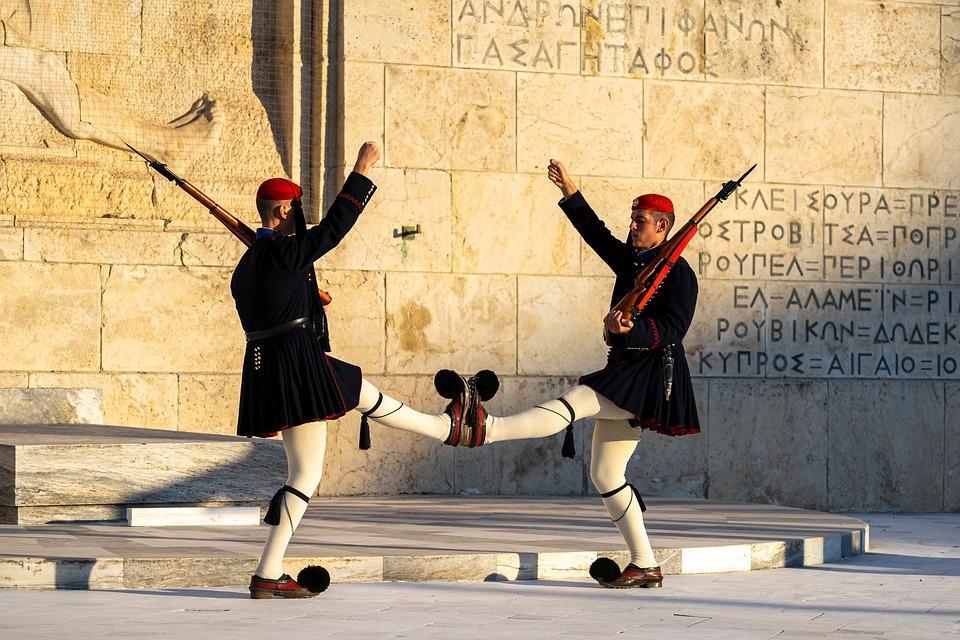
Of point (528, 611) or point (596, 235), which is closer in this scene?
point (528, 611)

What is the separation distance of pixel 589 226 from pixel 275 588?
7.29 ft

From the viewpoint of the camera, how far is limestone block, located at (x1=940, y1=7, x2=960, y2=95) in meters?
13.5

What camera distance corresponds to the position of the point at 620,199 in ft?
41.5

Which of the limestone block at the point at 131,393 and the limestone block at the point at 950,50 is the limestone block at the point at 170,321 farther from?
the limestone block at the point at 950,50

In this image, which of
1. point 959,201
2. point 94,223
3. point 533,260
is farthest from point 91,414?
point 959,201

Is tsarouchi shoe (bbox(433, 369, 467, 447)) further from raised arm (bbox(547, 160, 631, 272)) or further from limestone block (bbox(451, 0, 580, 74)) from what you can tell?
limestone block (bbox(451, 0, 580, 74))

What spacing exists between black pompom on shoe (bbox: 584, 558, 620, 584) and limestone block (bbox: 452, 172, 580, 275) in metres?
5.11

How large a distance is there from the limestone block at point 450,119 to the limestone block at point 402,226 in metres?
0.13

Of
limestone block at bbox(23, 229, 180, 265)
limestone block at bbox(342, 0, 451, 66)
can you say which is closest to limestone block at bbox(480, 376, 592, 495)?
limestone block at bbox(342, 0, 451, 66)

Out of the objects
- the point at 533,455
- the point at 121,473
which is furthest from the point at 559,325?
the point at 121,473

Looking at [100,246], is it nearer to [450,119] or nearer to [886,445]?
[450,119]

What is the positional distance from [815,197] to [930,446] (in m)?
2.23

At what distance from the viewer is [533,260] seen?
40.9ft

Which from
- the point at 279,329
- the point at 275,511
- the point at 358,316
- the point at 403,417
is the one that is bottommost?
the point at 275,511
